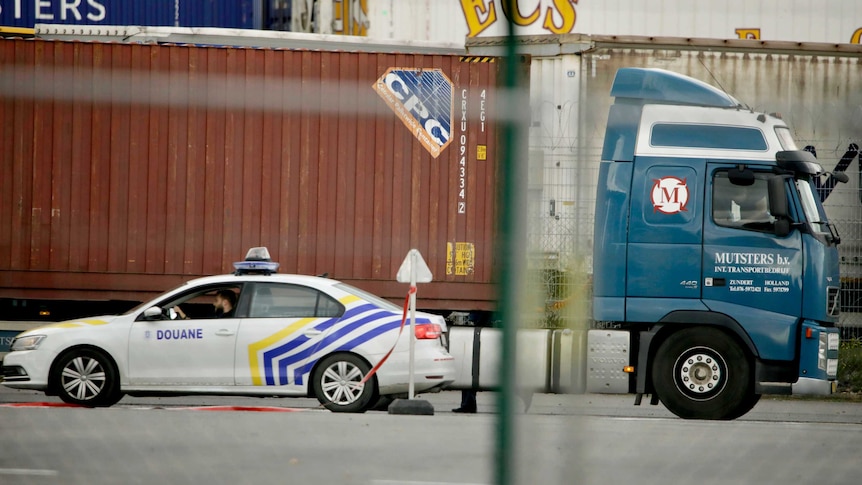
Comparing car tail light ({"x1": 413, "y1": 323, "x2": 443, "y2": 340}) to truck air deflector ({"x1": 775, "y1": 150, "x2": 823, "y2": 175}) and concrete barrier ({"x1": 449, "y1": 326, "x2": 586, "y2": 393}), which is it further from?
concrete barrier ({"x1": 449, "y1": 326, "x2": 586, "y2": 393})

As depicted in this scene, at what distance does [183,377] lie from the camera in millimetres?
6797

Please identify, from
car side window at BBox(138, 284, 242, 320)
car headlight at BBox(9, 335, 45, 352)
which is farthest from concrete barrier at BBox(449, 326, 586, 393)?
car headlight at BBox(9, 335, 45, 352)

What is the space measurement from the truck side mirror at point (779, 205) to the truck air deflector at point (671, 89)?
2329mm

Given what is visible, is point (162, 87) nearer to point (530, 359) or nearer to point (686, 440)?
point (530, 359)

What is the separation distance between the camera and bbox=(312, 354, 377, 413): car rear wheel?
22.5 feet

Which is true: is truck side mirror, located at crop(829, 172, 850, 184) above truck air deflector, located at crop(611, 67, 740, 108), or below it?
below

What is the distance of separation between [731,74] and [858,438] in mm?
1345

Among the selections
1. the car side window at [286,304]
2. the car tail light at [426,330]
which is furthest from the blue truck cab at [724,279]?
the car side window at [286,304]

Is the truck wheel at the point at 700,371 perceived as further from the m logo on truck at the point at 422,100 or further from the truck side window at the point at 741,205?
the m logo on truck at the point at 422,100

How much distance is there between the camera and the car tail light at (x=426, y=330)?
709cm

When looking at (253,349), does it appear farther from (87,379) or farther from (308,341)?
(87,379)

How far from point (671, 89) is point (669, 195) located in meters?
3.04

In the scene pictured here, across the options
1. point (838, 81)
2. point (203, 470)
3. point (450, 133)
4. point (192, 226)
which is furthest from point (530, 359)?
point (203, 470)

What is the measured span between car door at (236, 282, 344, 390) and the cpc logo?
2280 millimetres
